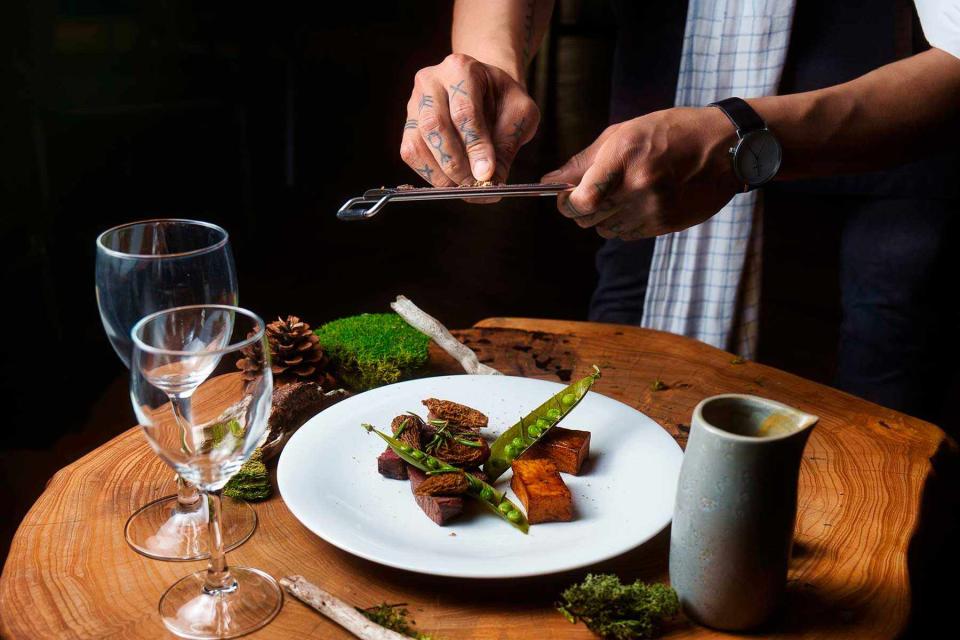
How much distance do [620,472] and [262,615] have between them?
0.44m

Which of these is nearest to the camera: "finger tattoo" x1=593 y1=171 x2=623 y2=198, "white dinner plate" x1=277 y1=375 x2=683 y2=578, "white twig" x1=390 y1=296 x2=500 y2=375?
"white dinner plate" x1=277 y1=375 x2=683 y2=578

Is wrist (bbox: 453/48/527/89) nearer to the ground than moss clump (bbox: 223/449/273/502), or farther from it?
farther from it

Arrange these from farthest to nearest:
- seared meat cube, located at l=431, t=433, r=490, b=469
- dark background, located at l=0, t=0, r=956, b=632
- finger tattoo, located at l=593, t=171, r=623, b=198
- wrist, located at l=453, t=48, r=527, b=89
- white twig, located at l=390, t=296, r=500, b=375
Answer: dark background, located at l=0, t=0, r=956, b=632 < wrist, located at l=453, t=48, r=527, b=89 < white twig, located at l=390, t=296, r=500, b=375 < finger tattoo, located at l=593, t=171, r=623, b=198 < seared meat cube, located at l=431, t=433, r=490, b=469

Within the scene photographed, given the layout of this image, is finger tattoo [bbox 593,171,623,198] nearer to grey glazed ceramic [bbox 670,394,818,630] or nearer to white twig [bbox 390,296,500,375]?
white twig [bbox 390,296,500,375]

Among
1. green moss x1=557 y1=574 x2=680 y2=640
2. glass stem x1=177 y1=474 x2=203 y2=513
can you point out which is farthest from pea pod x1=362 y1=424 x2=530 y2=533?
glass stem x1=177 y1=474 x2=203 y2=513

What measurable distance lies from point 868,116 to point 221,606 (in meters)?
1.22

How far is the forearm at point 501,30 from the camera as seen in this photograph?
1662 mm

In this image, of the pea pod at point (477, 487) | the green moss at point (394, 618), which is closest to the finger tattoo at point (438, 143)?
the pea pod at point (477, 487)

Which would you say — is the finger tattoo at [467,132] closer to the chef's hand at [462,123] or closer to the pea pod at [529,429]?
the chef's hand at [462,123]

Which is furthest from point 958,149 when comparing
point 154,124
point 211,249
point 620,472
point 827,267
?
point 154,124

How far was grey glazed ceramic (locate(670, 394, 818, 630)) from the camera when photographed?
2.48 feet

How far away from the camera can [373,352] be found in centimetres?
133

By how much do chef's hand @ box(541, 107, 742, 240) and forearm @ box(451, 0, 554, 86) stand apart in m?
0.39

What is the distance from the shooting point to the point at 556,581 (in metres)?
0.90
